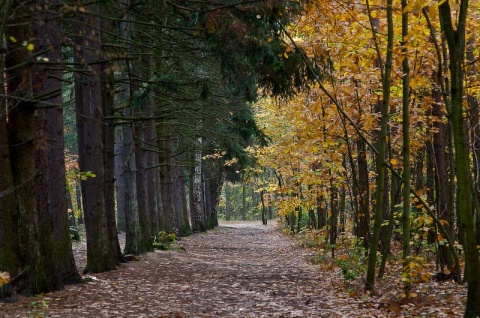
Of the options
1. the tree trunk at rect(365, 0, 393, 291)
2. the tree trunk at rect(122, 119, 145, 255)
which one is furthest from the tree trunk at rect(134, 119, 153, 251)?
the tree trunk at rect(365, 0, 393, 291)

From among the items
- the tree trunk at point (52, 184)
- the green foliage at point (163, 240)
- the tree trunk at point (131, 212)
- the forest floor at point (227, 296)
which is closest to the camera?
the forest floor at point (227, 296)

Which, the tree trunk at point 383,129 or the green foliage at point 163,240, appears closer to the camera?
the tree trunk at point 383,129

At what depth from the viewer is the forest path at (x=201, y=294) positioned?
7234 mm

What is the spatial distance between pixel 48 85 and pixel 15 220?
2829 mm

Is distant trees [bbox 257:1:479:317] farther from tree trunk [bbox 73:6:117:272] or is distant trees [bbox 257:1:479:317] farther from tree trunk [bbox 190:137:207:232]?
tree trunk [bbox 190:137:207:232]

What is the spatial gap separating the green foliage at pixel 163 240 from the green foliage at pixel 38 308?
9925 millimetres

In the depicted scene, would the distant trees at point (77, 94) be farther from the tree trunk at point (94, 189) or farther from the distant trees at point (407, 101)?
the distant trees at point (407, 101)

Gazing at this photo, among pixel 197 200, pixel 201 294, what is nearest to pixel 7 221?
pixel 201 294

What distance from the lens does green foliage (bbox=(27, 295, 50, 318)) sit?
20.9 ft

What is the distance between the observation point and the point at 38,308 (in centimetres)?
684

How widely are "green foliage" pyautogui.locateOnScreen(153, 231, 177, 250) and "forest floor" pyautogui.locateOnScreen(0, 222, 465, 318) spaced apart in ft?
13.9

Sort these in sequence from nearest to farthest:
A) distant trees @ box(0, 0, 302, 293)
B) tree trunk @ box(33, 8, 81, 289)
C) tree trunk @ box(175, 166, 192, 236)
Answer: distant trees @ box(0, 0, 302, 293) → tree trunk @ box(33, 8, 81, 289) → tree trunk @ box(175, 166, 192, 236)

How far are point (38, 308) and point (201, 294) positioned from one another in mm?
3210

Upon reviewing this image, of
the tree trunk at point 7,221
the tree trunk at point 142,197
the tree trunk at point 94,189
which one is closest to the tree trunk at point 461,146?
the tree trunk at point 7,221
